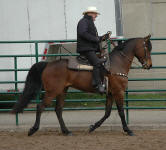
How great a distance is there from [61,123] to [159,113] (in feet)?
12.6

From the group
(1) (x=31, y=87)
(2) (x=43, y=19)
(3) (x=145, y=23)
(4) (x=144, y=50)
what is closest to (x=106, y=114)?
(4) (x=144, y=50)

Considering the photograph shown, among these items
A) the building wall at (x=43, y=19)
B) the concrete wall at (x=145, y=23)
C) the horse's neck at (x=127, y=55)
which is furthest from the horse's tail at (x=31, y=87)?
the concrete wall at (x=145, y=23)

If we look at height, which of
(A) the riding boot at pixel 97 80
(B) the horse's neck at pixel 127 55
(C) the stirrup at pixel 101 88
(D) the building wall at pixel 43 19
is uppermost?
(D) the building wall at pixel 43 19

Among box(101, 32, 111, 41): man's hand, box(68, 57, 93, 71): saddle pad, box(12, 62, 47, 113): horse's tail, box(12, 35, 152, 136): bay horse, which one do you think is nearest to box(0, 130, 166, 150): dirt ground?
box(12, 35, 152, 136): bay horse

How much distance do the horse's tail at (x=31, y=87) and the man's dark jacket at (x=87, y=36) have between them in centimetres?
88

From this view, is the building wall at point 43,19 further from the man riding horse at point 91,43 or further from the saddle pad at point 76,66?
the man riding horse at point 91,43

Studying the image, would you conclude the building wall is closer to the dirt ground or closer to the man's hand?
the man's hand

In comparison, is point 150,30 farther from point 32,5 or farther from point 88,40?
point 88,40

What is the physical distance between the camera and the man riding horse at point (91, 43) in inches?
353

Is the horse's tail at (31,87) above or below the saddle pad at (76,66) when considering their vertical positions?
below

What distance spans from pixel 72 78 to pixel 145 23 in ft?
26.1

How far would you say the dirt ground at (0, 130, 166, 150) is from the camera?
782 centimetres

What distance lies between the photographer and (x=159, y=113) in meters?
12.4

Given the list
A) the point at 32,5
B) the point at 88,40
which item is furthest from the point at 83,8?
the point at 88,40
